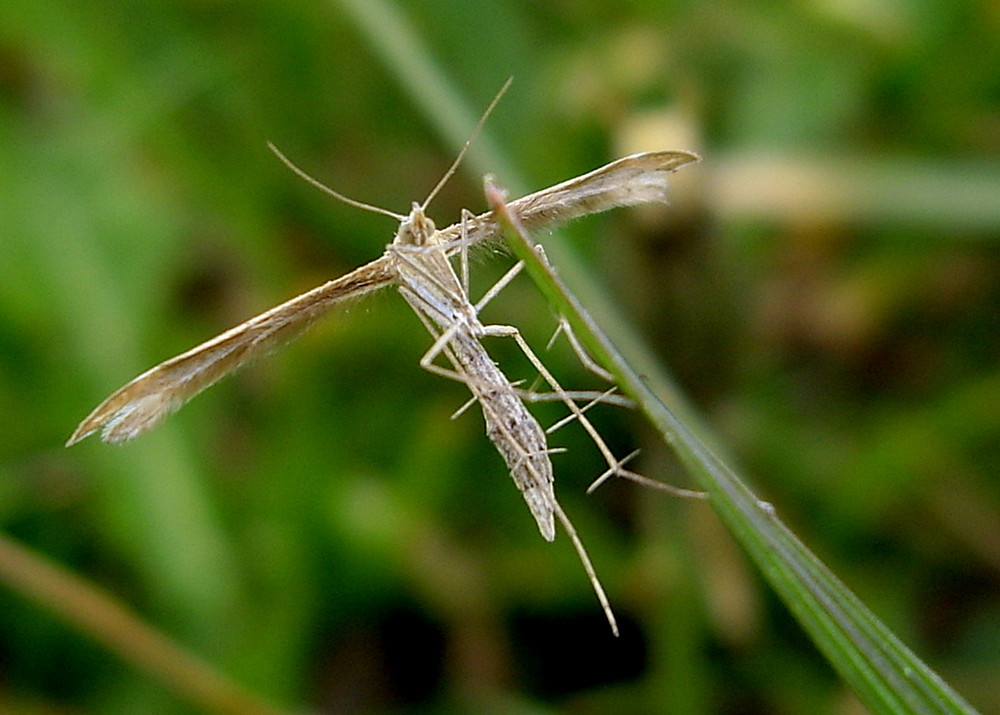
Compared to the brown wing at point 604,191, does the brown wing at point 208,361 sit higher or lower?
higher

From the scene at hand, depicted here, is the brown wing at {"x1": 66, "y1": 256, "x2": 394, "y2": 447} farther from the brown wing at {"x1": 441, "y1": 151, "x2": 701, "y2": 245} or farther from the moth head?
the brown wing at {"x1": 441, "y1": 151, "x2": 701, "y2": 245}

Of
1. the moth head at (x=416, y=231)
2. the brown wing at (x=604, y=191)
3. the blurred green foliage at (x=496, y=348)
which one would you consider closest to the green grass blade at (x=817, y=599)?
the brown wing at (x=604, y=191)

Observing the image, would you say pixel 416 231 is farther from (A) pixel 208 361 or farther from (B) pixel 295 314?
(A) pixel 208 361

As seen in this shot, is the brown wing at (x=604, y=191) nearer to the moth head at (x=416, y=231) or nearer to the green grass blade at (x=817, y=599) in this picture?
the moth head at (x=416, y=231)

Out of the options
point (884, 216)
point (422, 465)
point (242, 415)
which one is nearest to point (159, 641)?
point (422, 465)

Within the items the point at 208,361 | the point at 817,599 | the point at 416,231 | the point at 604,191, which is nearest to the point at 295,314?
the point at 208,361
